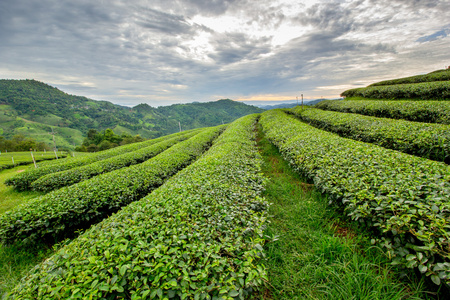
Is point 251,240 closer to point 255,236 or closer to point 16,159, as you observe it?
point 255,236

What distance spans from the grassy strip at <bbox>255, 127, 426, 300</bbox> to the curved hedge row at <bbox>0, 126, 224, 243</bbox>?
18.2ft

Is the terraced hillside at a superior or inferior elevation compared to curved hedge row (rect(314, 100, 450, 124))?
inferior

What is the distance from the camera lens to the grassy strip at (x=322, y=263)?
2.49m

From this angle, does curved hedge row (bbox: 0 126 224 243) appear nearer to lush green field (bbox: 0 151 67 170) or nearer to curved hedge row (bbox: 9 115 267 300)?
curved hedge row (bbox: 9 115 267 300)

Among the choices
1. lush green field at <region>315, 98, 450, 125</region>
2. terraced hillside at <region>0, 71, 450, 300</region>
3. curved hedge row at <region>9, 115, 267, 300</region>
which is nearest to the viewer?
curved hedge row at <region>9, 115, 267, 300</region>

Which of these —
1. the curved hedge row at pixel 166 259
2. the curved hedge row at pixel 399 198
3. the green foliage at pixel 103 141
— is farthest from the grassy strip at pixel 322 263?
the green foliage at pixel 103 141

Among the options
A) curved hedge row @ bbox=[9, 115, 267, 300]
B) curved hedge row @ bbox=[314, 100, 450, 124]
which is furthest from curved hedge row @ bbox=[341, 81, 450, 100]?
curved hedge row @ bbox=[9, 115, 267, 300]

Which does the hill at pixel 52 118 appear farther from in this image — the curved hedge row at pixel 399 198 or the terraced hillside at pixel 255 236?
the curved hedge row at pixel 399 198

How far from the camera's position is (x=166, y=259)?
7.13ft

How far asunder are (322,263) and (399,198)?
1789 mm

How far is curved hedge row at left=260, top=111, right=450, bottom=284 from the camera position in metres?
2.23

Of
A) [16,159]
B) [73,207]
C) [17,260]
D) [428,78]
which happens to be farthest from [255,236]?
[16,159]

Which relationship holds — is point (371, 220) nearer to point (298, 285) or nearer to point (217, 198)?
point (298, 285)

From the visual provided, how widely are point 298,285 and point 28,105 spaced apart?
747 feet
